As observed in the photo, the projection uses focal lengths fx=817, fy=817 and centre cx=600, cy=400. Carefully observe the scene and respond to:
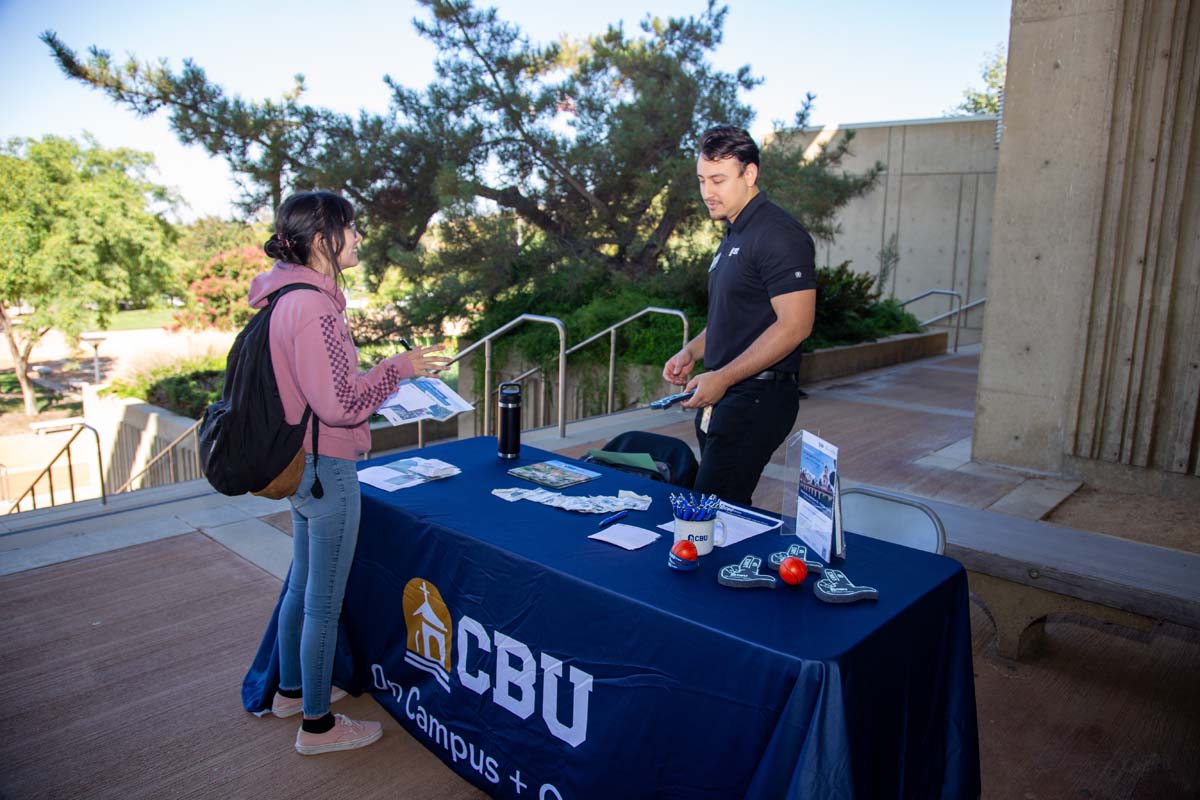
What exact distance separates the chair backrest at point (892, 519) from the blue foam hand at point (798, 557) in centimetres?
44

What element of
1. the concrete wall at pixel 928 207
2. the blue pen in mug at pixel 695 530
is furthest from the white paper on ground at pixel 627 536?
the concrete wall at pixel 928 207

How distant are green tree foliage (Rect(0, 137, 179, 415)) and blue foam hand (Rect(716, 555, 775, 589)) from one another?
23.5 meters

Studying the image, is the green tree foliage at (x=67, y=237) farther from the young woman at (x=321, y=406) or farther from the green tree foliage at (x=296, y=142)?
the young woman at (x=321, y=406)

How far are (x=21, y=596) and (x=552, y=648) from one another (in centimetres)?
268

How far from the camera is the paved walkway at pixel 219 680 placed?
2.29 m

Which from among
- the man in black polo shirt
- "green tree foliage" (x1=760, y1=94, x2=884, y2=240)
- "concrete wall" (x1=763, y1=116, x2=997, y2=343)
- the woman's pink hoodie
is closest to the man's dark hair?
the man in black polo shirt

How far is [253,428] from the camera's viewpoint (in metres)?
2.03

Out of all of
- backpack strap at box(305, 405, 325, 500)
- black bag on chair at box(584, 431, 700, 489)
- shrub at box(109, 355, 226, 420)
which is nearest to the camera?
backpack strap at box(305, 405, 325, 500)

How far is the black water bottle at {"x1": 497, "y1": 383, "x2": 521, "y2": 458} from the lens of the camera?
2.74 m

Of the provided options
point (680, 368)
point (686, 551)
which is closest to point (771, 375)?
point (680, 368)

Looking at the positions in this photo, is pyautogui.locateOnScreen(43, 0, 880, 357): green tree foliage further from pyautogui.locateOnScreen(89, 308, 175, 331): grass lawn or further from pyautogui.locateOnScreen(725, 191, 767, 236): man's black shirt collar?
pyautogui.locateOnScreen(89, 308, 175, 331): grass lawn

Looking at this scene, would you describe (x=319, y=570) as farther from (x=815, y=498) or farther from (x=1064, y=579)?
(x=1064, y=579)

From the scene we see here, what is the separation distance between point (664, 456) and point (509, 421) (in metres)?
0.73

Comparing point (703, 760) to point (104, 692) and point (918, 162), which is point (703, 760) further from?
point (918, 162)
